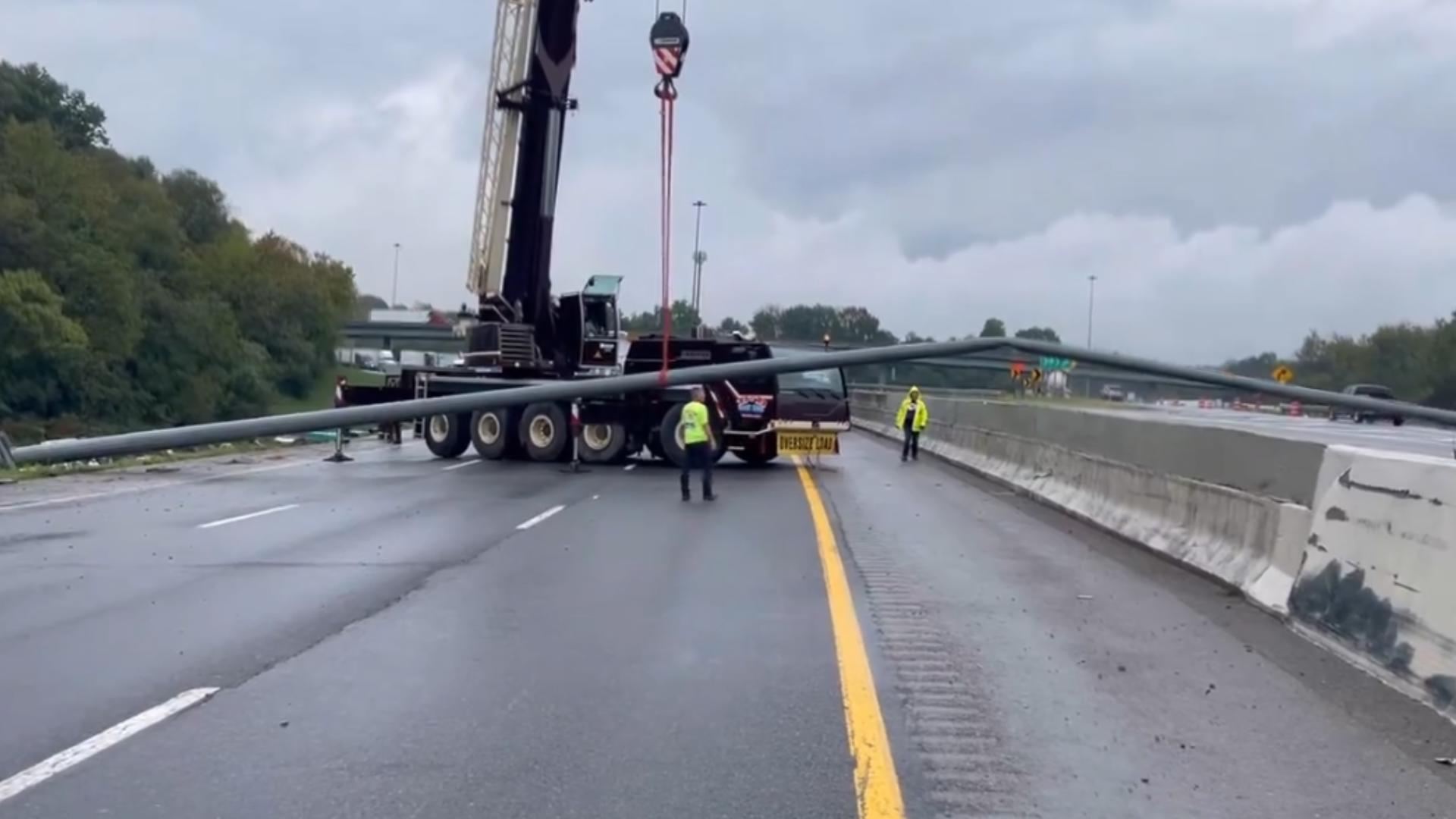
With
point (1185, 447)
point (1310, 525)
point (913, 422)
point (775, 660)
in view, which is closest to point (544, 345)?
point (913, 422)

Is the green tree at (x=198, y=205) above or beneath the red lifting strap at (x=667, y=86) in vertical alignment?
above

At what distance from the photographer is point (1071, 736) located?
831 cm

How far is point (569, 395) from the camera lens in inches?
313

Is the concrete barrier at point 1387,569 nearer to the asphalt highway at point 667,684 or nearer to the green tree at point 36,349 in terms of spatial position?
the asphalt highway at point 667,684

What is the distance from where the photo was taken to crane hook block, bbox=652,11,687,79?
10.6 meters

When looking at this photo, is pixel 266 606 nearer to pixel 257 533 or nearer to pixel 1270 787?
pixel 257 533

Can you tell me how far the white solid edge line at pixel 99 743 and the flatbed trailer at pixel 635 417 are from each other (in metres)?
19.9

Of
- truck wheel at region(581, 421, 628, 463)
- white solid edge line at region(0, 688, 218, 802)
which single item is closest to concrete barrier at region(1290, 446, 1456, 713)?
white solid edge line at region(0, 688, 218, 802)

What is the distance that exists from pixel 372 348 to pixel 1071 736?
234ft

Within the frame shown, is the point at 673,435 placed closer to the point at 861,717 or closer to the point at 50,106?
the point at 861,717

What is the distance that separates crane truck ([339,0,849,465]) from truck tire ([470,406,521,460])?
31 millimetres

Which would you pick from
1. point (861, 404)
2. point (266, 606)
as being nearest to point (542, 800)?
point (266, 606)

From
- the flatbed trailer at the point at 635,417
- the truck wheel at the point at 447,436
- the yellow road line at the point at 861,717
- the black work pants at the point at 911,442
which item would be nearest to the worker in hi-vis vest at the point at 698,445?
the flatbed trailer at the point at 635,417

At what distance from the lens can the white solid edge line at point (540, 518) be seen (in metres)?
19.3
